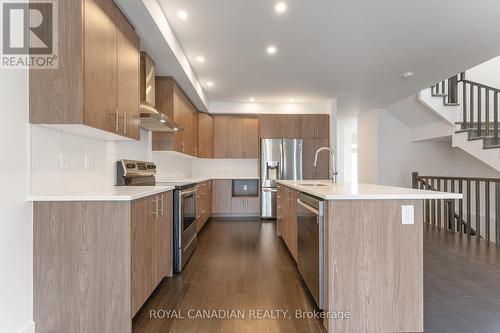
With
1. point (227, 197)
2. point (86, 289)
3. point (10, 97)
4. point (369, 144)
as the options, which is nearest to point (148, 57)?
point (10, 97)

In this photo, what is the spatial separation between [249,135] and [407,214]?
4.73 metres

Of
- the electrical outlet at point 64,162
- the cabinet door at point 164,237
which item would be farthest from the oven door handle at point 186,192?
the electrical outlet at point 64,162

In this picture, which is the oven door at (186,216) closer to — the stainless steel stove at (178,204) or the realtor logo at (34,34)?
the stainless steel stove at (178,204)

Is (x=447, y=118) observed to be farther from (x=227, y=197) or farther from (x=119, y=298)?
(x=119, y=298)

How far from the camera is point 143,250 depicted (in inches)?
79.1

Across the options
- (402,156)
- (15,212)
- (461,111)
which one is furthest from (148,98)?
(402,156)

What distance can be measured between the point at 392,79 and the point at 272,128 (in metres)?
2.38

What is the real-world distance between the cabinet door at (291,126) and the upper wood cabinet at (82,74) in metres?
4.16

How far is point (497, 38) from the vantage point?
318 centimetres

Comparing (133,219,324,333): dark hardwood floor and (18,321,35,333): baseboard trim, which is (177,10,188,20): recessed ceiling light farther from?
(18,321,35,333): baseboard trim

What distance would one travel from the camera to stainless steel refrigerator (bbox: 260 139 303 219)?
5.81 m

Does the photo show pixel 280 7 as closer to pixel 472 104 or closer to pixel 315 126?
pixel 315 126

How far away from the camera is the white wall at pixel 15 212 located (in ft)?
4.99

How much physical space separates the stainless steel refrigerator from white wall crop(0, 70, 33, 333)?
4.46 m
